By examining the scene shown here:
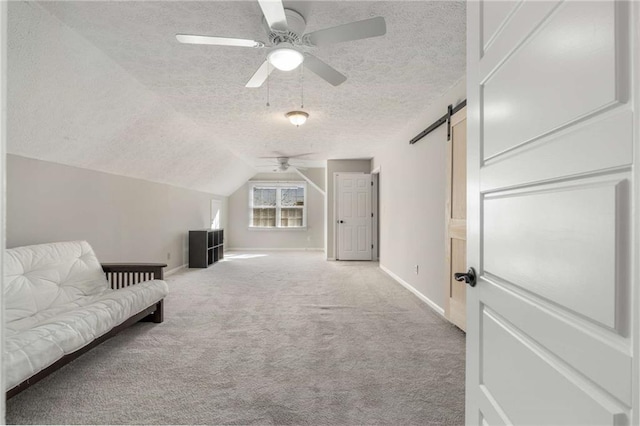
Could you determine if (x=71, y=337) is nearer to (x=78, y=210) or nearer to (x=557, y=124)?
(x=78, y=210)

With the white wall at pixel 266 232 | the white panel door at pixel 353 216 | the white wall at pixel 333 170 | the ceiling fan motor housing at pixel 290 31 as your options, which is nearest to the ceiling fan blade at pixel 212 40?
the ceiling fan motor housing at pixel 290 31

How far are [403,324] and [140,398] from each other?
221 cm

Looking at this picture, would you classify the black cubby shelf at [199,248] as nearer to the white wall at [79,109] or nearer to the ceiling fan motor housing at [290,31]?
the white wall at [79,109]

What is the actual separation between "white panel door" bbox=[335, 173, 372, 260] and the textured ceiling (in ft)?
7.68

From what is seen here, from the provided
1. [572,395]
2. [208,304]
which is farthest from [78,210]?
[572,395]

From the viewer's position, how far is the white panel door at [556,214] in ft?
1.61

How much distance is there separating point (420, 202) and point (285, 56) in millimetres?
2572

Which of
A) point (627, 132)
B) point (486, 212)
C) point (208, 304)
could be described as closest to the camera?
point (627, 132)

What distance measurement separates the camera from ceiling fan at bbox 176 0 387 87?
1.69 m

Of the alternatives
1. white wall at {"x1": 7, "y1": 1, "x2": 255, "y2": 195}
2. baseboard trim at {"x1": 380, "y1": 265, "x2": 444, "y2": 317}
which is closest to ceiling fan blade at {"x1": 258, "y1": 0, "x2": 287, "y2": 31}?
white wall at {"x1": 7, "y1": 1, "x2": 255, "y2": 195}

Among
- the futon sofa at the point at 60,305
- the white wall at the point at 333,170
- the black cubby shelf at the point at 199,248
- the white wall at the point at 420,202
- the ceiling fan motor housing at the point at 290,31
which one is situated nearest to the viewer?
the futon sofa at the point at 60,305

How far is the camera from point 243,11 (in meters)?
1.96

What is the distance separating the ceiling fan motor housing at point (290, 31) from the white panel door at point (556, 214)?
4.17 feet

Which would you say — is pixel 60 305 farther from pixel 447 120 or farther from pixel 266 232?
pixel 266 232
